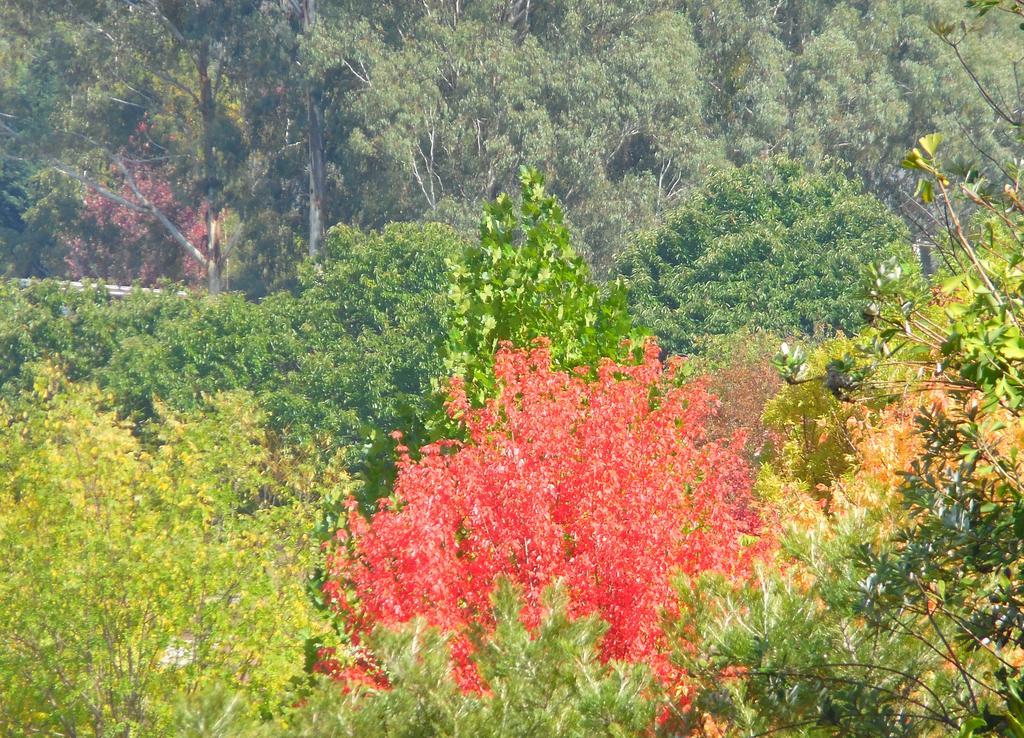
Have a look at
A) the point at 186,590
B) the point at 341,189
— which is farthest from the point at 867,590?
the point at 341,189

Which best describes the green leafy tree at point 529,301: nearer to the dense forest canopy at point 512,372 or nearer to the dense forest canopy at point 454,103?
the dense forest canopy at point 512,372

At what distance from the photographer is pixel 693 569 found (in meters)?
12.3

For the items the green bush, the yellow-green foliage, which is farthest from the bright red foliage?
the green bush

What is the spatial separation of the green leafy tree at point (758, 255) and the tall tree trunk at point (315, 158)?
1059cm

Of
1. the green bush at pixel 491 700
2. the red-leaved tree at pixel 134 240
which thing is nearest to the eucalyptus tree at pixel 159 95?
the red-leaved tree at pixel 134 240

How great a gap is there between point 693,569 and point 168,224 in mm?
38834

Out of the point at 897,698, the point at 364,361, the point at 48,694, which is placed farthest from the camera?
the point at 364,361

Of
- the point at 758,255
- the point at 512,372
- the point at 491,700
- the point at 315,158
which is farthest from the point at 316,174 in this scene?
the point at 491,700

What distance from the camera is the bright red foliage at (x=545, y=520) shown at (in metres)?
11.4

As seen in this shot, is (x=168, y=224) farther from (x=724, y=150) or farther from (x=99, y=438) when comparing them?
(x=99, y=438)

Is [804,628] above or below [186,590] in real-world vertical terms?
above

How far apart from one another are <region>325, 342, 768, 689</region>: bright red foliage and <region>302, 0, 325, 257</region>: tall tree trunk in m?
32.1

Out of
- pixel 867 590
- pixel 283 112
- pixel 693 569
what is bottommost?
pixel 283 112

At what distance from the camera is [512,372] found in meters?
13.5
